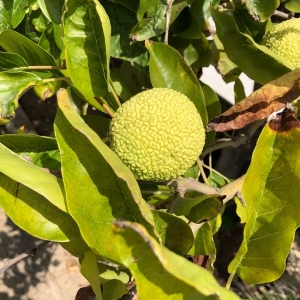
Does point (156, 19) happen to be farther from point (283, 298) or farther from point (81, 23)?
point (283, 298)

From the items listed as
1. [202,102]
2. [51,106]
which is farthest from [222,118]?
[51,106]

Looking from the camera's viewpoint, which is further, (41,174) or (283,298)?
(283,298)

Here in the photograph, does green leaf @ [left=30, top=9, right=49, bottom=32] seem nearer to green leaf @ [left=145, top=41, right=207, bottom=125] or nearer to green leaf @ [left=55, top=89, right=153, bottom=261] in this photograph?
green leaf @ [left=145, top=41, right=207, bottom=125]

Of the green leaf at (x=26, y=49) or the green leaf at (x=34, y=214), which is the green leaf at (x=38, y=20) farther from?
the green leaf at (x=34, y=214)

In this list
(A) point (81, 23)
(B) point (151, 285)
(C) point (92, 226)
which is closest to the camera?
(B) point (151, 285)

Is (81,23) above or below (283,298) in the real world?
above

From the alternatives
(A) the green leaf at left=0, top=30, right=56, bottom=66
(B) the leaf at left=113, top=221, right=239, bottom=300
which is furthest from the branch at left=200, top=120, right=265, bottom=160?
(B) the leaf at left=113, top=221, right=239, bottom=300

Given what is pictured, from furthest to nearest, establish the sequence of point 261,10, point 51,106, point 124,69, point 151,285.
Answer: point 51,106
point 124,69
point 261,10
point 151,285
